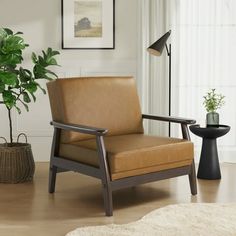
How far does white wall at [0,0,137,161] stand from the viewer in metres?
5.66

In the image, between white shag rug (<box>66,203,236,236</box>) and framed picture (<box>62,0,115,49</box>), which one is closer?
white shag rug (<box>66,203,236,236</box>)

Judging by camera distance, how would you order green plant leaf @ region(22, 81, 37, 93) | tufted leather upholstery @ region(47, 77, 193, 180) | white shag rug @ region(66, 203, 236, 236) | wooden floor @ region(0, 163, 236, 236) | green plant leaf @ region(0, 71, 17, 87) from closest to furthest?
white shag rug @ region(66, 203, 236, 236)
wooden floor @ region(0, 163, 236, 236)
tufted leather upholstery @ region(47, 77, 193, 180)
green plant leaf @ region(0, 71, 17, 87)
green plant leaf @ region(22, 81, 37, 93)

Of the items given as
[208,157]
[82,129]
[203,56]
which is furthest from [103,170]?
[203,56]

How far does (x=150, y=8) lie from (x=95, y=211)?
2454 mm

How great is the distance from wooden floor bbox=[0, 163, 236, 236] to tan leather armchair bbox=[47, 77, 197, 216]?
147 millimetres

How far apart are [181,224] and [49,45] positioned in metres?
2.76

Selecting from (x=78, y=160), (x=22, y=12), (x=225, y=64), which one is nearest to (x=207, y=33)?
(x=225, y=64)

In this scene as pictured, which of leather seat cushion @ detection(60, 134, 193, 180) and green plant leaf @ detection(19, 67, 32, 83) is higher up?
green plant leaf @ detection(19, 67, 32, 83)

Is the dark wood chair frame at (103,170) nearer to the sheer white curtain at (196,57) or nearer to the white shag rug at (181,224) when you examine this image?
the white shag rug at (181,224)

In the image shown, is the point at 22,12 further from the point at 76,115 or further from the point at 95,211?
the point at 95,211

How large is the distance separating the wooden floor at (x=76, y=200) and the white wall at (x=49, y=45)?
2.16ft

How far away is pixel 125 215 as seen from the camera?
12.8 ft

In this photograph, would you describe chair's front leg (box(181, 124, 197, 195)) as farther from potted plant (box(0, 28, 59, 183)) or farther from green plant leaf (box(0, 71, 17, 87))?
green plant leaf (box(0, 71, 17, 87))

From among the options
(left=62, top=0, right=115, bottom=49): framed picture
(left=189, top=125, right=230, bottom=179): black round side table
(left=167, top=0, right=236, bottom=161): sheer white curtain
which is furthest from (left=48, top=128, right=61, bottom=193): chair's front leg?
(left=167, top=0, right=236, bottom=161): sheer white curtain
